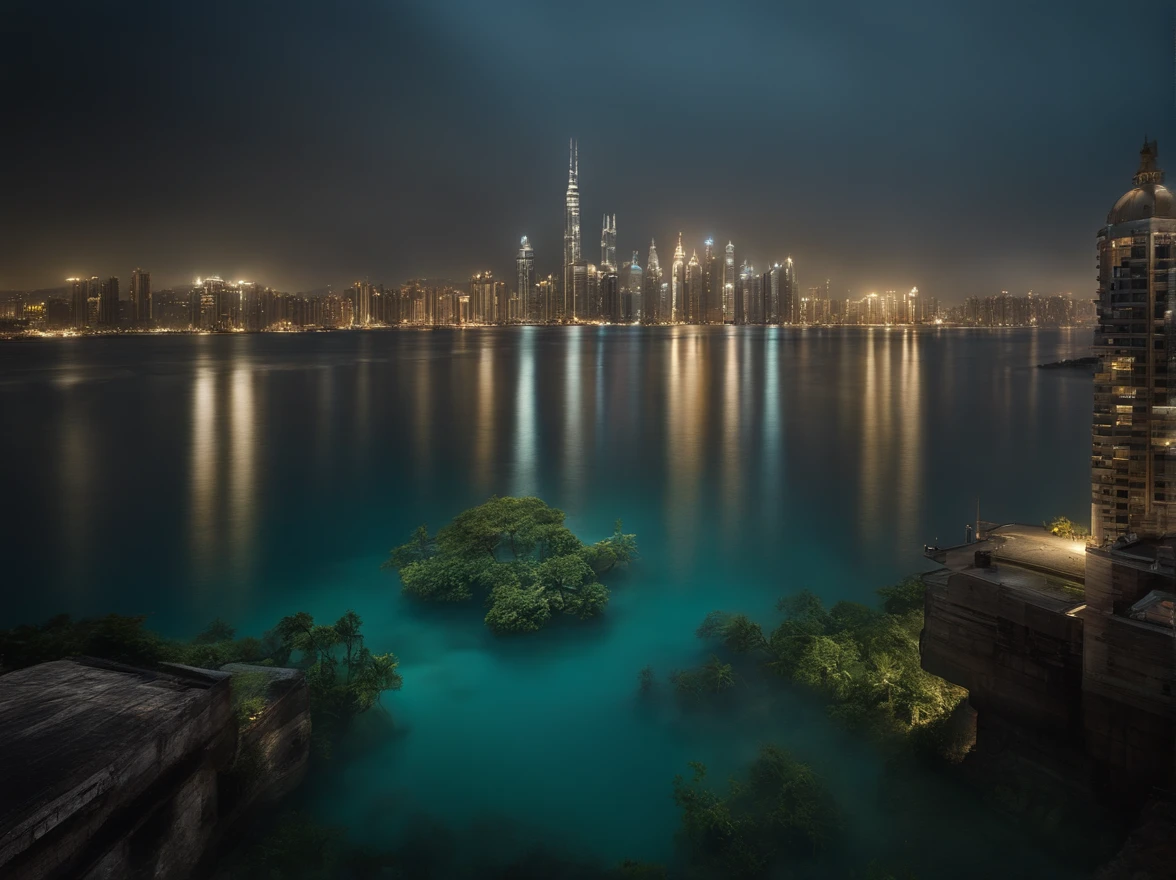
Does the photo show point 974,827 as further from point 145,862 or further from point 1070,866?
point 145,862

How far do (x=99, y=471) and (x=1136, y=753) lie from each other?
26.4m

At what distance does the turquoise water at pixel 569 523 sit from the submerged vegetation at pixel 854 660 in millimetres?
432

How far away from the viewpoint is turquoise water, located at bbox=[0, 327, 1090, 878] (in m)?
7.96

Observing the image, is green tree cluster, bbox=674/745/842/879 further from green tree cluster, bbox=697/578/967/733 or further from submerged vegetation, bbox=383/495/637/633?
submerged vegetation, bbox=383/495/637/633

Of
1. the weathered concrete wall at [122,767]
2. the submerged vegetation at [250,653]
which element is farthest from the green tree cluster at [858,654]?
the weathered concrete wall at [122,767]

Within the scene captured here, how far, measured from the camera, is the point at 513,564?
13195 millimetres

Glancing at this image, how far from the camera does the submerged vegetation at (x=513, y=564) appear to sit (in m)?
11.7

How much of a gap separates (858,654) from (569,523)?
8.99 meters

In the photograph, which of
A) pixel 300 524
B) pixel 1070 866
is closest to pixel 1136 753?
pixel 1070 866

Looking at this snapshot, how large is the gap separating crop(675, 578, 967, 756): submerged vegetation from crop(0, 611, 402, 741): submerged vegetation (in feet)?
14.8

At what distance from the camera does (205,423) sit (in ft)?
98.7

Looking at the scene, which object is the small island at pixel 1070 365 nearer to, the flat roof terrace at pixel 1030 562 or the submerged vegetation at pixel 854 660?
the submerged vegetation at pixel 854 660

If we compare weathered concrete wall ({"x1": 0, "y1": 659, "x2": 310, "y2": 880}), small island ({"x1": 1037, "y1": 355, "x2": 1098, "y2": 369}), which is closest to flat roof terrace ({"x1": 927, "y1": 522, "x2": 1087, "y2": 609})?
weathered concrete wall ({"x1": 0, "y1": 659, "x2": 310, "y2": 880})

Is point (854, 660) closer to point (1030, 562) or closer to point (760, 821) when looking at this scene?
point (1030, 562)
